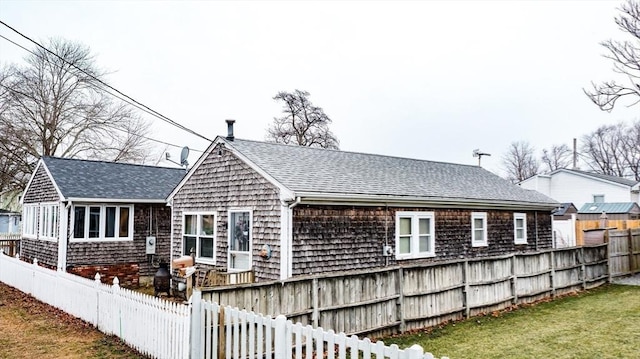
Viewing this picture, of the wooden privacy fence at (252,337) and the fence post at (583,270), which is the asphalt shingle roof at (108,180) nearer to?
the wooden privacy fence at (252,337)

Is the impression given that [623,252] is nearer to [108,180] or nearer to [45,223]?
[108,180]

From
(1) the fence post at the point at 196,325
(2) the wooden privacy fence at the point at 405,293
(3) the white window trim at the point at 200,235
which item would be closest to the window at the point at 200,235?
(3) the white window trim at the point at 200,235

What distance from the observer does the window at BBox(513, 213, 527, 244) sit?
1722cm

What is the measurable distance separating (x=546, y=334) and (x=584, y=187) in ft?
110

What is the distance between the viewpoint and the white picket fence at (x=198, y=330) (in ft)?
14.9

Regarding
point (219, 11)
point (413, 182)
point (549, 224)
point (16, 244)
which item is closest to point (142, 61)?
point (219, 11)

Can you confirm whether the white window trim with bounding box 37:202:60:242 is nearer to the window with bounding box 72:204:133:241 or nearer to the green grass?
the window with bounding box 72:204:133:241

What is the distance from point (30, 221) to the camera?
2006 centimetres

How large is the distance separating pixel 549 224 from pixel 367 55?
11.3 metres

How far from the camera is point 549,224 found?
62.8ft

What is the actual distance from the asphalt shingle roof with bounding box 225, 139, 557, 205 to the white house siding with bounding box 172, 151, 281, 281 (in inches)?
20.5

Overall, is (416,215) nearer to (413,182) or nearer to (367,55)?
(413,182)

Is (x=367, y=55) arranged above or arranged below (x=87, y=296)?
above

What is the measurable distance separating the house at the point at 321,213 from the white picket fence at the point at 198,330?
3533mm
